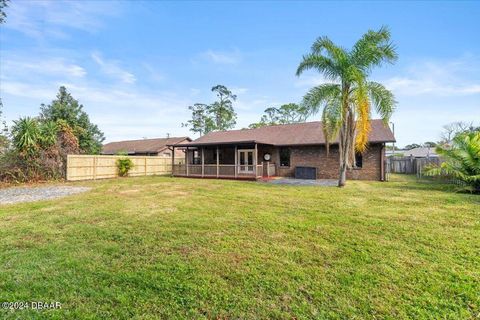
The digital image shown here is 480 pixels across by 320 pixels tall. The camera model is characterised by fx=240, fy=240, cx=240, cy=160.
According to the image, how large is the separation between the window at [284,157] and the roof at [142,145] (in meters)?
16.5

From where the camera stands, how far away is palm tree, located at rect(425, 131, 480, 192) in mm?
9820

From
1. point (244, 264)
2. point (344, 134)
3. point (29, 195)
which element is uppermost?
point (344, 134)

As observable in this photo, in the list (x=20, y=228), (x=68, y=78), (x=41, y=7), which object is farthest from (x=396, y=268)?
(x=68, y=78)

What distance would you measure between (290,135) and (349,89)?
8.13m

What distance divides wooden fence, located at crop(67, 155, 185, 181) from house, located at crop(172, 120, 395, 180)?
11.3 ft

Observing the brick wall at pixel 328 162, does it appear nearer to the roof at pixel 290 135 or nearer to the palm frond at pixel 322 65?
the roof at pixel 290 135

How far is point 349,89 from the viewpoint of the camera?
1160 cm

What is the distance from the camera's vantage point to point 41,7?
9133 millimetres

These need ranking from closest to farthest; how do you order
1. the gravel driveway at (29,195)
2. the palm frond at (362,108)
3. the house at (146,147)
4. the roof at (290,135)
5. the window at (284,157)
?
the gravel driveway at (29,195), the palm frond at (362,108), the roof at (290,135), the window at (284,157), the house at (146,147)

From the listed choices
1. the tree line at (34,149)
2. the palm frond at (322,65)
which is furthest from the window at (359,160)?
the tree line at (34,149)

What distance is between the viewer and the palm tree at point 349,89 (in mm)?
10961

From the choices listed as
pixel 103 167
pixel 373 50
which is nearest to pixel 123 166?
pixel 103 167

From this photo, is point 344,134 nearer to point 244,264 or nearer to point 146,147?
point 244,264

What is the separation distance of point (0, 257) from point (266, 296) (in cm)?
425
